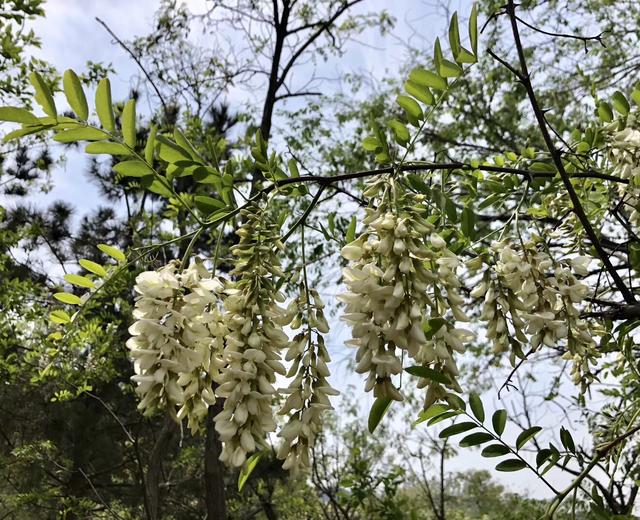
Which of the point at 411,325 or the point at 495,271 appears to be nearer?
the point at 411,325

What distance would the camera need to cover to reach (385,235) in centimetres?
64

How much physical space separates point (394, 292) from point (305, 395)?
0.18 metres

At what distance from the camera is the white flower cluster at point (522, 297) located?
747 mm

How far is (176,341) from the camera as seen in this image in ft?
2.15

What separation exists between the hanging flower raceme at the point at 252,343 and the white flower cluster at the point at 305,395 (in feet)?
0.08

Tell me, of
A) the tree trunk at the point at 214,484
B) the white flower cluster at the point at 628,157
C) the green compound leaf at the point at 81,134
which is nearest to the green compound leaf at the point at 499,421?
the white flower cluster at the point at 628,157

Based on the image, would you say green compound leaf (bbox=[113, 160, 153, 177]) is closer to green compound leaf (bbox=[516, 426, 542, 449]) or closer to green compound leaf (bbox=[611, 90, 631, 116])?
green compound leaf (bbox=[516, 426, 542, 449])

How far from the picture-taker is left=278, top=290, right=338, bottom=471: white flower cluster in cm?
65

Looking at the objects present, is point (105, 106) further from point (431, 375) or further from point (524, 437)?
point (524, 437)

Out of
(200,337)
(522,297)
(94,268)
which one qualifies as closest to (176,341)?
(200,337)

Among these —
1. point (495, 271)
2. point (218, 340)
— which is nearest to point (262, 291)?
point (218, 340)

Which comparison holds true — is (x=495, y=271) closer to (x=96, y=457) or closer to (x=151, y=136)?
(x=151, y=136)

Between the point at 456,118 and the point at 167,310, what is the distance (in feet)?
20.8

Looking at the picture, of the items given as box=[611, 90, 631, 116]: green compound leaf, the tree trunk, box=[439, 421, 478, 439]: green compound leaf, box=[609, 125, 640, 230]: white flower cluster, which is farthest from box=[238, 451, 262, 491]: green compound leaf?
the tree trunk
